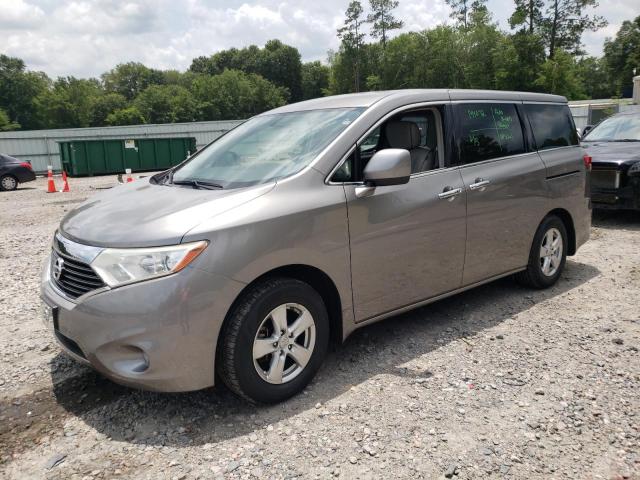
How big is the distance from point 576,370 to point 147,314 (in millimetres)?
2857

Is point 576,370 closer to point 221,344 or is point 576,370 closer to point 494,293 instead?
point 494,293

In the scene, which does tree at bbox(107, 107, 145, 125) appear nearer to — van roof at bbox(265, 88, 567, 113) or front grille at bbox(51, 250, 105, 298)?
van roof at bbox(265, 88, 567, 113)

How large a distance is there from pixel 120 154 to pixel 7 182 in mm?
6226

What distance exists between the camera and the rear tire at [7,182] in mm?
18172

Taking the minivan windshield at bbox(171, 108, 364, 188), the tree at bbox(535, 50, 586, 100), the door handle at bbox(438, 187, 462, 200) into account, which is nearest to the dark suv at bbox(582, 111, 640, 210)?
the door handle at bbox(438, 187, 462, 200)

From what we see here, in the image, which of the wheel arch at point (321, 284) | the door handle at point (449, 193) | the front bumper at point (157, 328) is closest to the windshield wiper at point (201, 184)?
the wheel arch at point (321, 284)

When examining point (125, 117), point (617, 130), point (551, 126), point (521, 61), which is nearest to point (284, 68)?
point (125, 117)

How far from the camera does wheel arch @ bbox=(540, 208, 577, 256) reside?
210 inches

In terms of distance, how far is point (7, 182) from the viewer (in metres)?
18.2

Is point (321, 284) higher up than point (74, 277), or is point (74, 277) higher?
point (74, 277)

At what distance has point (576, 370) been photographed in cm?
370

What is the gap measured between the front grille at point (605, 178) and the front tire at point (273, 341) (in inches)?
257

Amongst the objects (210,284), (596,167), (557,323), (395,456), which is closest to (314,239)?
(210,284)

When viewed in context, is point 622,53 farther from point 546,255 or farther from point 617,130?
point 546,255
